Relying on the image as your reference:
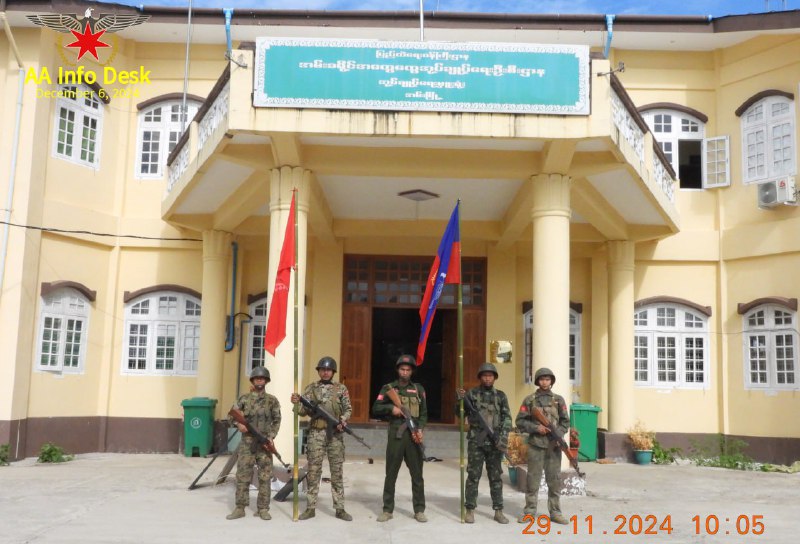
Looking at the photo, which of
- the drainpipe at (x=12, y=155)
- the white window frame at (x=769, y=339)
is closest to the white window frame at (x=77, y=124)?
the drainpipe at (x=12, y=155)

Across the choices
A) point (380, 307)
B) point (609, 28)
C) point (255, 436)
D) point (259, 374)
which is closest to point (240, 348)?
point (380, 307)

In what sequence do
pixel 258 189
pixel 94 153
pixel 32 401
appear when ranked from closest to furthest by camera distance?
pixel 258 189, pixel 32 401, pixel 94 153

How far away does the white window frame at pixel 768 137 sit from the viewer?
13.5 meters

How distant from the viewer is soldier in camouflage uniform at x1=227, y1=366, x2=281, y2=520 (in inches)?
315

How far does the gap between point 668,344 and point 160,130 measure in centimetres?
1045

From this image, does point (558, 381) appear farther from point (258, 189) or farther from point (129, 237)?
point (129, 237)

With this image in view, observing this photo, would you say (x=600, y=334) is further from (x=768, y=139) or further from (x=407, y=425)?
(x=407, y=425)

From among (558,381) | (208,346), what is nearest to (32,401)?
(208,346)

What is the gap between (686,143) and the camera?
1477 cm

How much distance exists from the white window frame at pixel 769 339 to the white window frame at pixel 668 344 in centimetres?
69

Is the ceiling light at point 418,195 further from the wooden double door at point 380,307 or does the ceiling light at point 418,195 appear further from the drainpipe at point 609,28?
the drainpipe at point 609,28

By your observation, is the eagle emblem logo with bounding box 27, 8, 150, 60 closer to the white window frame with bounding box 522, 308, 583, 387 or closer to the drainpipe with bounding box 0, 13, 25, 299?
the drainpipe with bounding box 0, 13, 25, 299

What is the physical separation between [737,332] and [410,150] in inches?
299

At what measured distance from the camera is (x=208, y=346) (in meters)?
13.9
